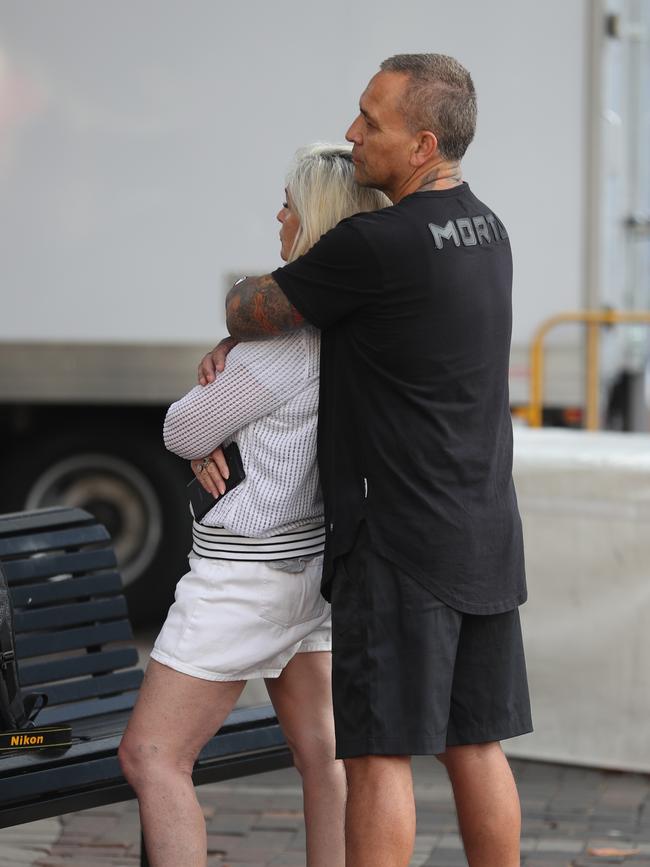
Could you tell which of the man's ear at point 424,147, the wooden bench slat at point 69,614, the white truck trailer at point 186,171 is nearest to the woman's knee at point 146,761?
the wooden bench slat at point 69,614

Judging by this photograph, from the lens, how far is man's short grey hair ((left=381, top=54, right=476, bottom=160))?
2.63 m

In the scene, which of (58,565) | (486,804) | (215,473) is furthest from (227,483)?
(58,565)

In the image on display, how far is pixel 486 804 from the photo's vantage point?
2818mm

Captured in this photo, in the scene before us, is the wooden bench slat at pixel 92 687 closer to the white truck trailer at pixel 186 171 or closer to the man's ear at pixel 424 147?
the man's ear at pixel 424 147

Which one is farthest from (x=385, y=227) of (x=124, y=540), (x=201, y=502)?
(x=124, y=540)

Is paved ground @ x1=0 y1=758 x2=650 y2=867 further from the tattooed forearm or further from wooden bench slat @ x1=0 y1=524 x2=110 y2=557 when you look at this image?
the tattooed forearm

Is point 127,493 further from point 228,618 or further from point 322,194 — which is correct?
point 322,194

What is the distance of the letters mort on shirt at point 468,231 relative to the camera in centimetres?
260

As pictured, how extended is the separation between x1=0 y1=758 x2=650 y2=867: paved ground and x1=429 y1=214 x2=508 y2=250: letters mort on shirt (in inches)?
71.6

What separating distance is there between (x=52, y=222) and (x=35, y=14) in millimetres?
890

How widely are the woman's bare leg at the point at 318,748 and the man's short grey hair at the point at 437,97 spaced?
3.45ft

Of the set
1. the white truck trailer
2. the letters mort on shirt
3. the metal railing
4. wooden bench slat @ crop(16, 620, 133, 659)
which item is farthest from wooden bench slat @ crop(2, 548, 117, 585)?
the metal railing

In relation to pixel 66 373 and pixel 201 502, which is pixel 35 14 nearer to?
pixel 66 373

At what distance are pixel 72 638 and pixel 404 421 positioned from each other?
124 cm
